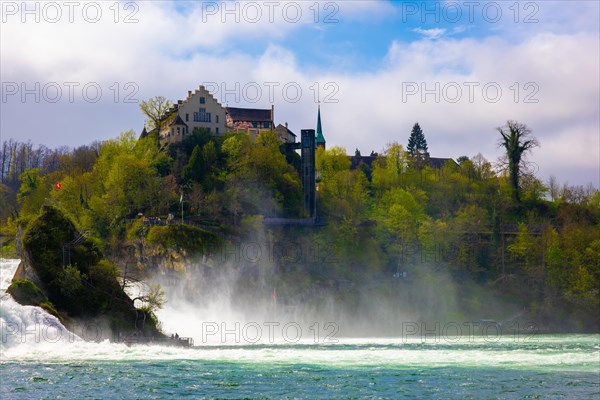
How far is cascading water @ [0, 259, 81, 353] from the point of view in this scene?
64.3 metres

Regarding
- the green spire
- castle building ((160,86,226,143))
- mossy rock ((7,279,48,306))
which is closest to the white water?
mossy rock ((7,279,48,306))

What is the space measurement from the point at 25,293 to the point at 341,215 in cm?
6544

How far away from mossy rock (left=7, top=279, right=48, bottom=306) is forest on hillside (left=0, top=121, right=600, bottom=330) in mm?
33314

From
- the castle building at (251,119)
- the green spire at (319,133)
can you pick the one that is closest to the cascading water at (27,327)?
the castle building at (251,119)

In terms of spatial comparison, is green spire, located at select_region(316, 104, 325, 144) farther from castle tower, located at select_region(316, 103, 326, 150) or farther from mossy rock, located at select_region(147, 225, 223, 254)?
mossy rock, located at select_region(147, 225, 223, 254)

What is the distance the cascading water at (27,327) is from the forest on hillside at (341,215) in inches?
1440

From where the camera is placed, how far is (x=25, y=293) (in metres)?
69.0

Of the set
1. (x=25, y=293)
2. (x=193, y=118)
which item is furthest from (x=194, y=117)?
(x=25, y=293)

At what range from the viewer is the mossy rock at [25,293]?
68750mm

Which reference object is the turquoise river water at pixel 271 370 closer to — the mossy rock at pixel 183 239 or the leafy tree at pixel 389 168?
the mossy rock at pixel 183 239

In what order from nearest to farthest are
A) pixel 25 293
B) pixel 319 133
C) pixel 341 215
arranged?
pixel 25 293 < pixel 341 215 < pixel 319 133

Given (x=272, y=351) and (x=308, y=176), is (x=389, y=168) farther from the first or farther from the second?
(x=272, y=351)

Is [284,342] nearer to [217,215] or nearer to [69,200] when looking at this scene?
[217,215]

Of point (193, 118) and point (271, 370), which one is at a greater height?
point (193, 118)
